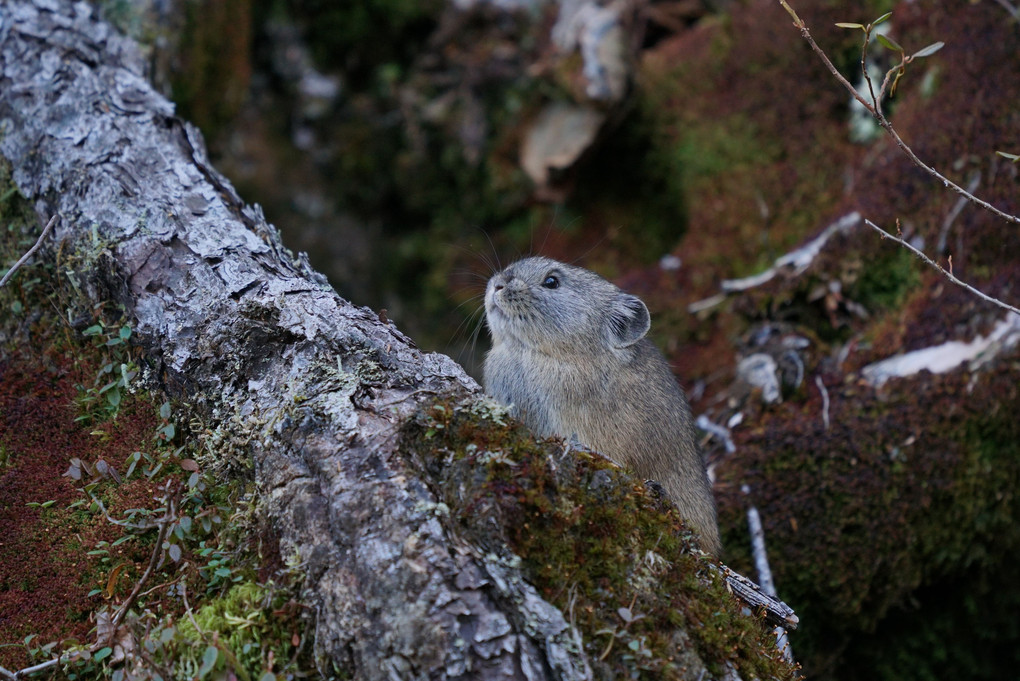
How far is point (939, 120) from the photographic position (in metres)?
7.45

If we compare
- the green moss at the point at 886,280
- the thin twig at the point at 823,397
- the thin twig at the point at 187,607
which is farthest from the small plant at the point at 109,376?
the green moss at the point at 886,280

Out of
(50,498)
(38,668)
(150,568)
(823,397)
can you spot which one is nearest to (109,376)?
(50,498)

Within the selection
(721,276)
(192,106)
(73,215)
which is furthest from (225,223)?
(721,276)

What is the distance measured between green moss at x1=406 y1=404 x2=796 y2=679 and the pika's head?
201 centimetres

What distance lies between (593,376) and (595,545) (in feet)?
6.99

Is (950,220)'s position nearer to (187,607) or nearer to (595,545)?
(595,545)

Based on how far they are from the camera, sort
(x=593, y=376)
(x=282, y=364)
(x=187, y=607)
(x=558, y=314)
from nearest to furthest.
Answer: (x=187, y=607) → (x=282, y=364) → (x=593, y=376) → (x=558, y=314)

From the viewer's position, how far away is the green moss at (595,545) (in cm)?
351

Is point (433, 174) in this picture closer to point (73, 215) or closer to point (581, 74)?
point (581, 74)

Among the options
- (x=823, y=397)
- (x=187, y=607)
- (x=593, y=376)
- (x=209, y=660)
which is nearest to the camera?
(x=209, y=660)

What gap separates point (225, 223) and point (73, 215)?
103cm

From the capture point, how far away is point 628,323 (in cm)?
597

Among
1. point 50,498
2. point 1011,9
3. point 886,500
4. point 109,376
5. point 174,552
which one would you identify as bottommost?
point 886,500

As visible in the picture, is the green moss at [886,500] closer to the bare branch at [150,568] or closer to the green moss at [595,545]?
the green moss at [595,545]
